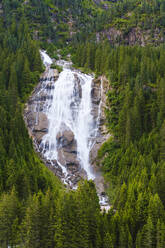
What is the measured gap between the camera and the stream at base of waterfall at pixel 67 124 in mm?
64562

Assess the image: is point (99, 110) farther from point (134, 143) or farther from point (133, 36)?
point (133, 36)

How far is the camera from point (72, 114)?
77.6 metres

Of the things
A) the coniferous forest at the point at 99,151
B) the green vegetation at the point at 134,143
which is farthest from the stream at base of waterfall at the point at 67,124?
the green vegetation at the point at 134,143

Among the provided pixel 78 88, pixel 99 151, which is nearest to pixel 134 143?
pixel 99 151

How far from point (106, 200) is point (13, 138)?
22749mm

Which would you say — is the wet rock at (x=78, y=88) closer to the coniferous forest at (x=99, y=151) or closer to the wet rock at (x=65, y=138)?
the coniferous forest at (x=99, y=151)

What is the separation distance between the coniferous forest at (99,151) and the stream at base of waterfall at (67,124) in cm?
278

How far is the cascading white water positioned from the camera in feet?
225

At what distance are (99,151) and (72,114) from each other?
14690mm

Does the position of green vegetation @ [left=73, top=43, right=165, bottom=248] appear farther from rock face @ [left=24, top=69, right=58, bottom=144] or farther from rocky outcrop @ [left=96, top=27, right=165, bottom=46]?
rocky outcrop @ [left=96, top=27, right=165, bottom=46]

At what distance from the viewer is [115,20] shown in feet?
463

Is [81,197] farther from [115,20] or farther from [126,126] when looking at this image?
[115,20]

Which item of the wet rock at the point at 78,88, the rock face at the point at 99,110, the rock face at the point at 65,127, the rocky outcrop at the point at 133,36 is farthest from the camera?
the rocky outcrop at the point at 133,36

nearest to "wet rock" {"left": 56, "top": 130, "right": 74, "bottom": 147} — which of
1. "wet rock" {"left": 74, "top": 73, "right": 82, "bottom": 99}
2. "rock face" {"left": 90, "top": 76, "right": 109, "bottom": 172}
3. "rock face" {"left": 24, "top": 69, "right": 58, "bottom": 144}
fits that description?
"rock face" {"left": 24, "top": 69, "right": 58, "bottom": 144}
